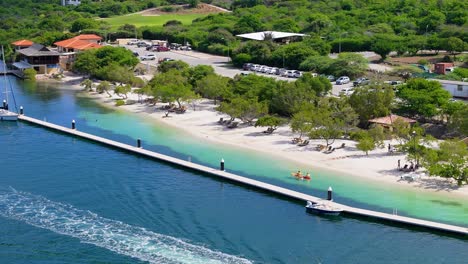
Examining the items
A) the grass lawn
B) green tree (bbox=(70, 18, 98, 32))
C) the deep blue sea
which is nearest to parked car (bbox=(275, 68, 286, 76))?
the deep blue sea

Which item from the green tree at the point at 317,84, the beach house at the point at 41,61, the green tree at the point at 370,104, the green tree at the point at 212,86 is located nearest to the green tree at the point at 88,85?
the beach house at the point at 41,61

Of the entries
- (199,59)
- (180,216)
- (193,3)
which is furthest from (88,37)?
(180,216)

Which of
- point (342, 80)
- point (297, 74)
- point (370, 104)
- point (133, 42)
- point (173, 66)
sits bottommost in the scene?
point (370, 104)

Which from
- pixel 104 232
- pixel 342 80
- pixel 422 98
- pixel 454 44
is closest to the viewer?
pixel 104 232

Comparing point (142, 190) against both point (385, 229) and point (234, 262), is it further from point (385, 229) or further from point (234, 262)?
point (385, 229)

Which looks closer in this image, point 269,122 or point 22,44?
point 269,122

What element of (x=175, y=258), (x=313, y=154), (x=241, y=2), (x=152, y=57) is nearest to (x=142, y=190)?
(x=175, y=258)

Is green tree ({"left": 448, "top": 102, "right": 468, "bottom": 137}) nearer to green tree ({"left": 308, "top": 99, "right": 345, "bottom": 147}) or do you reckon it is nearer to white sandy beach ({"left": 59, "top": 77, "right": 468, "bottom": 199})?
white sandy beach ({"left": 59, "top": 77, "right": 468, "bottom": 199})

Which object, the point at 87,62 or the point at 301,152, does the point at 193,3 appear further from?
the point at 301,152

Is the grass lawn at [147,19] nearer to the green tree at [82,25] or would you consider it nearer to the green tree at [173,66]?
the green tree at [82,25]
